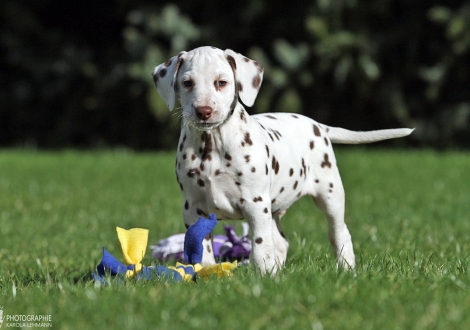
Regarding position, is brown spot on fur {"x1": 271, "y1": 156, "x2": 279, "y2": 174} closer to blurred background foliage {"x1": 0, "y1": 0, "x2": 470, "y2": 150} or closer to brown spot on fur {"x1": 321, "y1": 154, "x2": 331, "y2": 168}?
brown spot on fur {"x1": 321, "y1": 154, "x2": 331, "y2": 168}

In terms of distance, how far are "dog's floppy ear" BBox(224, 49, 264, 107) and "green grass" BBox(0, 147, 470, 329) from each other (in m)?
1.08

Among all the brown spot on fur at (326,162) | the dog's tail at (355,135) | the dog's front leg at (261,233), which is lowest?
the dog's front leg at (261,233)

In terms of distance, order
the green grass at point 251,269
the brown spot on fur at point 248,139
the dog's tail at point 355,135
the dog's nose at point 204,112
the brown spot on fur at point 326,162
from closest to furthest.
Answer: the green grass at point 251,269, the dog's nose at point 204,112, the brown spot on fur at point 248,139, the brown spot on fur at point 326,162, the dog's tail at point 355,135

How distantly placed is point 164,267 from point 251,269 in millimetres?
530

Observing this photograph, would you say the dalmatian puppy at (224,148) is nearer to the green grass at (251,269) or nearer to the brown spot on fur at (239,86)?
the brown spot on fur at (239,86)

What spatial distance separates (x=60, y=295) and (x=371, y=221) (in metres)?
4.71

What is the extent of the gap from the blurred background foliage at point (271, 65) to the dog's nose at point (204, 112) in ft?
38.1

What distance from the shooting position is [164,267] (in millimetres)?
4426

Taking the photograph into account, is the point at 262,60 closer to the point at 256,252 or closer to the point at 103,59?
the point at 103,59

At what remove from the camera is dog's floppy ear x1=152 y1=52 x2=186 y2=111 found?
4.50 m

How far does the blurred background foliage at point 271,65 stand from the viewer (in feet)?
52.7

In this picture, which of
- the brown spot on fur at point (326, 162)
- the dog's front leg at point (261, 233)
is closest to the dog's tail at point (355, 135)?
the brown spot on fur at point (326, 162)

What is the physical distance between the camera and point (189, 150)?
178 inches

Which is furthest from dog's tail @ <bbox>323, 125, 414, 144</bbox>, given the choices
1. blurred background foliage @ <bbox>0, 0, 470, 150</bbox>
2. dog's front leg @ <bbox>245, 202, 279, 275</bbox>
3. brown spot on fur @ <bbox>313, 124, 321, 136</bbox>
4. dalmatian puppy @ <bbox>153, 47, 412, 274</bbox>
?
blurred background foliage @ <bbox>0, 0, 470, 150</bbox>
